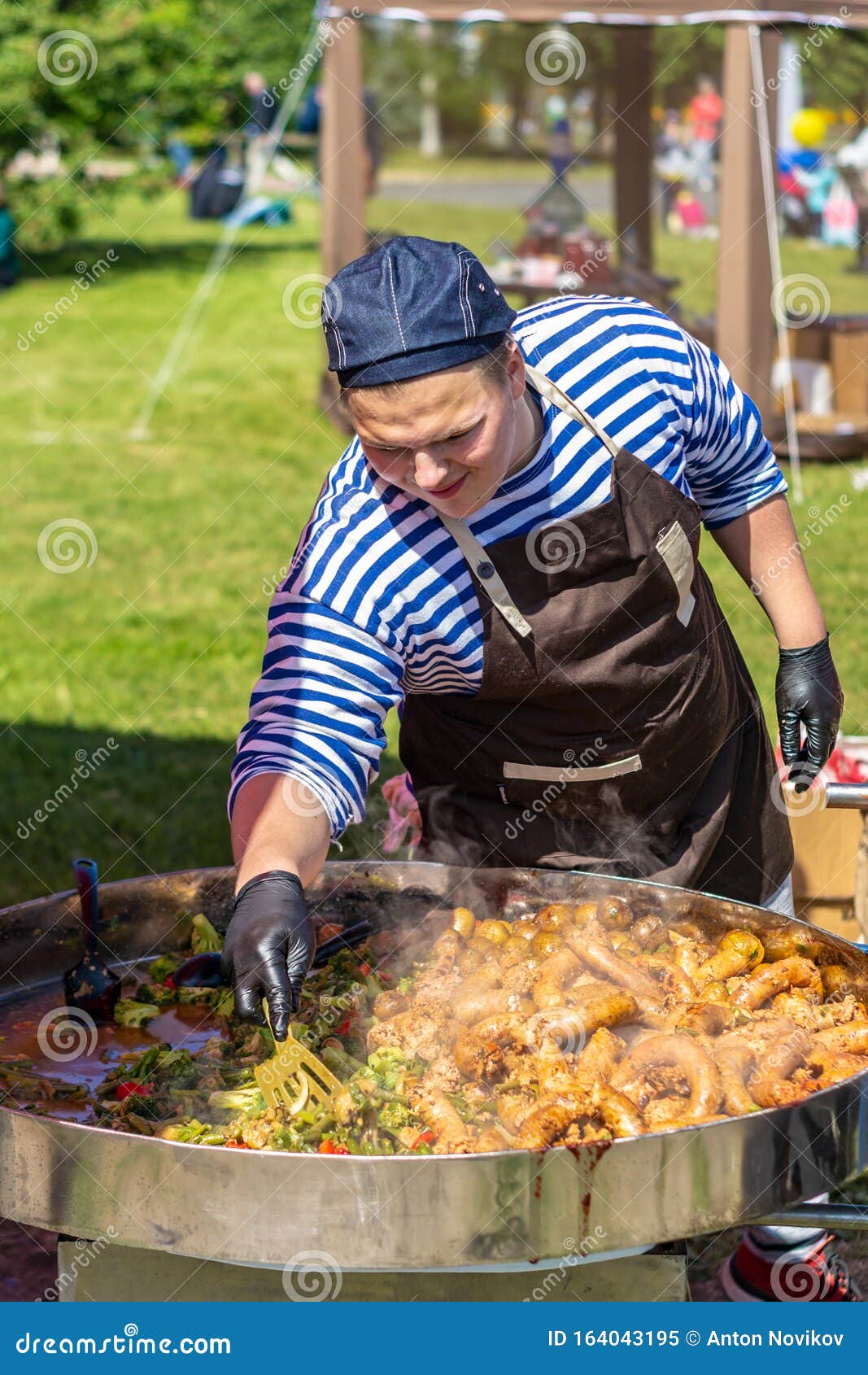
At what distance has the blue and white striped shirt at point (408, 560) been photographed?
2.31 metres

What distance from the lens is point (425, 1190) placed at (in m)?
1.75

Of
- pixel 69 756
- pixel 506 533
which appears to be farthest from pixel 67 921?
pixel 69 756

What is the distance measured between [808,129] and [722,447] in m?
17.4

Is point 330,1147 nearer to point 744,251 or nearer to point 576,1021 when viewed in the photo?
point 576,1021

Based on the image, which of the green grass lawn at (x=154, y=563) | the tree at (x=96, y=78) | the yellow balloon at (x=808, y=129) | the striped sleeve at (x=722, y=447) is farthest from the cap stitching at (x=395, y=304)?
the yellow balloon at (x=808, y=129)

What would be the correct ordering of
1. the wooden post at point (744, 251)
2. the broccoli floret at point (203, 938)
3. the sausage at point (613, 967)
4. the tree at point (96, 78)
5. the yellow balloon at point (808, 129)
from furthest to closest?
1. the yellow balloon at point (808, 129)
2. the tree at point (96, 78)
3. the wooden post at point (744, 251)
4. the broccoli floret at point (203, 938)
5. the sausage at point (613, 967)

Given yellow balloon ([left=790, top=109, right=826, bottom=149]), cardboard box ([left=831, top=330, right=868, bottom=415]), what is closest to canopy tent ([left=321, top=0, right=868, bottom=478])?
cardboard box ([left=831, top=330, right=868, bottom=415])

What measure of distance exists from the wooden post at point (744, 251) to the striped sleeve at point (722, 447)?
6.49m

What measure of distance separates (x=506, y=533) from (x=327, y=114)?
337 inches

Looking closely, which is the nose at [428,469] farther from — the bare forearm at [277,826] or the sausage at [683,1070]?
the sausage at [683,1070]

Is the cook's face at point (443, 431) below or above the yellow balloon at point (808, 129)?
below

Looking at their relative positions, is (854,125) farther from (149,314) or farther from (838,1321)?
(838,1321)

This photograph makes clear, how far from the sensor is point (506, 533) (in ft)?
7.70

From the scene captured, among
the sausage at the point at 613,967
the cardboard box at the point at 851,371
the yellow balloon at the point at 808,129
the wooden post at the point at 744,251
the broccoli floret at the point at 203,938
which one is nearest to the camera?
the sausage at the point at 613,967
